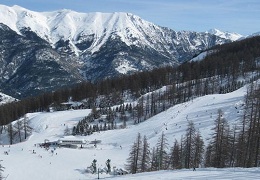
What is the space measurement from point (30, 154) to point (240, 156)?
55.2 meters

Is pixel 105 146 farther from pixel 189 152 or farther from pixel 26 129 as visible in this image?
pixel 189 152

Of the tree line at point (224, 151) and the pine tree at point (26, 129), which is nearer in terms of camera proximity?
the tree line at point (224, 151)

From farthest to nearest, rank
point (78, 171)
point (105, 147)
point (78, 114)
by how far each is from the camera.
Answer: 1. point (78, 114)
2. point (105, 147)
3. point (78, 171)

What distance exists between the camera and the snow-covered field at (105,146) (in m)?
69.0

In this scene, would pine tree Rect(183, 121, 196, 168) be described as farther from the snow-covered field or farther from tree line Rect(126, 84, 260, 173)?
the snow-covered field

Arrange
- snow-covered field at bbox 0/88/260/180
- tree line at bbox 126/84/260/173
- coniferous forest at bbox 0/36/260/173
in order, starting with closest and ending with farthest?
tree line at bbox 126/84/260/173 → coniferous forest at bbox 0/36/260/173 → snow-covered field at bbox 0/88/260/180

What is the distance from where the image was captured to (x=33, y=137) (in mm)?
130000

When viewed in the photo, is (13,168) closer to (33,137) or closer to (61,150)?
(61,150)

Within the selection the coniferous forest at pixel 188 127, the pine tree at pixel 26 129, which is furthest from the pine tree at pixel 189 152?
the pine tree at pixel 26 129

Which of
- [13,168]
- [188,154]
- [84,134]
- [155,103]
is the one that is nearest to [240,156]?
[188,154]

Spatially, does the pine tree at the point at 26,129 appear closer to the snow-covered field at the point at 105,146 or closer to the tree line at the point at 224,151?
the snow-covered field at the point at 105,146

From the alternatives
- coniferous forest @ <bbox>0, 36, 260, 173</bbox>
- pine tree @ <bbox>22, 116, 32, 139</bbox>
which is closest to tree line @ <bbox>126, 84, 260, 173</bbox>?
coniferous forest @ <bbox>0, 36, 260, 173</bbox>

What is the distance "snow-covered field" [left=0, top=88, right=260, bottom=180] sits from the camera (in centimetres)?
6904

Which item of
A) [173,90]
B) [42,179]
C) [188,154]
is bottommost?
[42,179]
